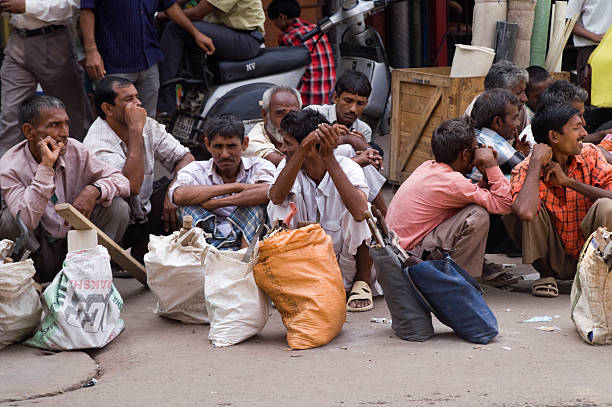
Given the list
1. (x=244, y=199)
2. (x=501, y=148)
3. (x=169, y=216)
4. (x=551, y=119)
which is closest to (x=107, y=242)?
(x=169, y=216)

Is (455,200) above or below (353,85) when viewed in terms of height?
below

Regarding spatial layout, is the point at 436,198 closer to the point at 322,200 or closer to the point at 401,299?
the point at 322,200

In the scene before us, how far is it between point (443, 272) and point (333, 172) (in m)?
0.87

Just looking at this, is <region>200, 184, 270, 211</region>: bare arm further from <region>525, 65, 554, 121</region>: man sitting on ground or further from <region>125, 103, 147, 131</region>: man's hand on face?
<region>525, 65, 554, 121</region>: man sitting on ground

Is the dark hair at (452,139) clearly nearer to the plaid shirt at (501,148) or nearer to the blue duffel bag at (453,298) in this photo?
Answer: the plaid shirt at (501,148)

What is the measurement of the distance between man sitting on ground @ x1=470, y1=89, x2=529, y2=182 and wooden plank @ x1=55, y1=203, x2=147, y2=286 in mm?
2155

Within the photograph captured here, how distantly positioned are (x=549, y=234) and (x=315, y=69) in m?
3.49

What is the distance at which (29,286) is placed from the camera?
4.07 metres

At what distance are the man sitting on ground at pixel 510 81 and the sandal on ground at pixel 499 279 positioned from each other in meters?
1.24

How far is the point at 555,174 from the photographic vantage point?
188 inches

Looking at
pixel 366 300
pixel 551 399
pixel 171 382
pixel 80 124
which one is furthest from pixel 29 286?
pixel 80 124

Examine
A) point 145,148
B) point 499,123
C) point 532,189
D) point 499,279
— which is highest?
point 499,123

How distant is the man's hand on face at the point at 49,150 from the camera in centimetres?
458

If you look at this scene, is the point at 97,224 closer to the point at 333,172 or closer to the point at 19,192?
the point at 19,192
